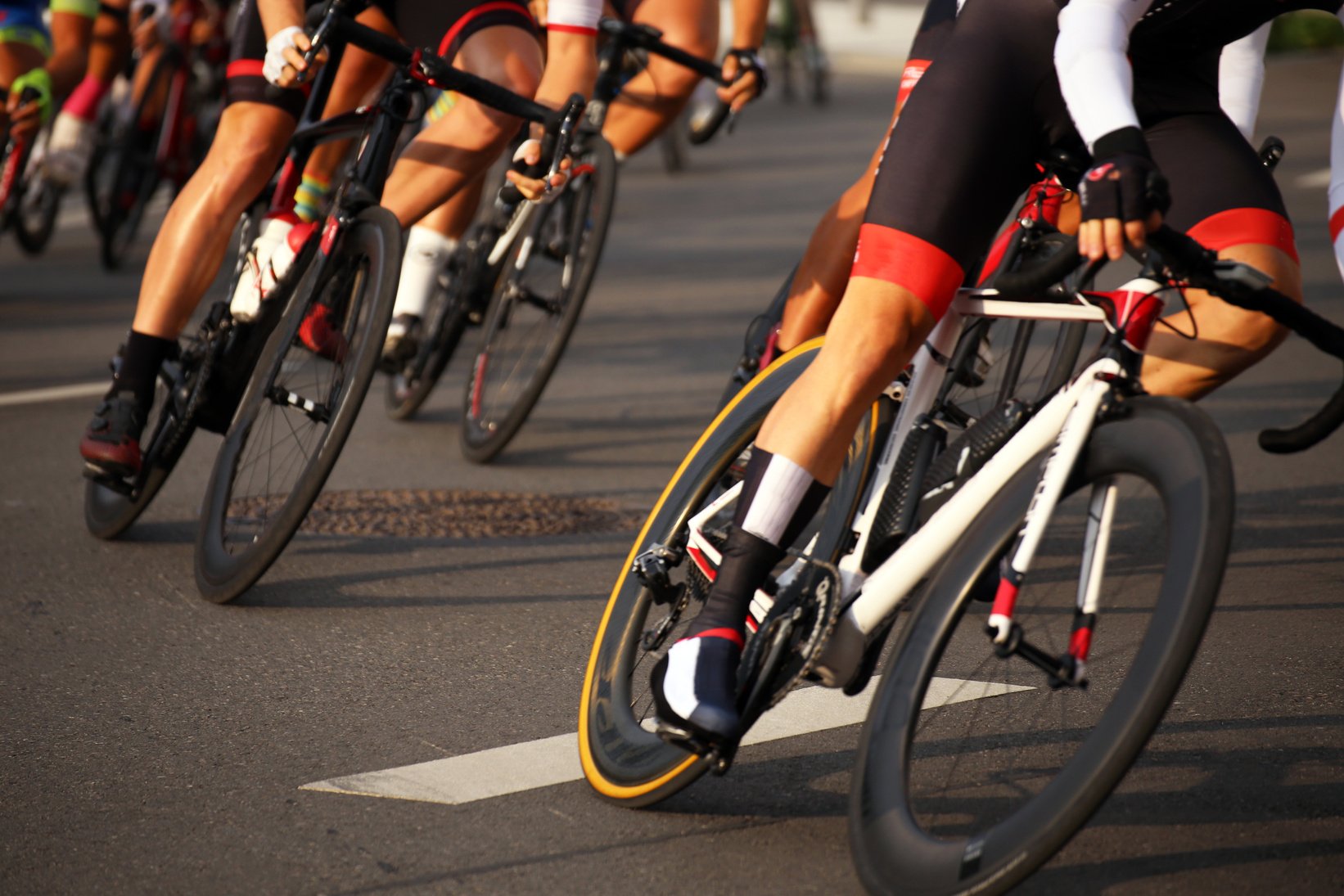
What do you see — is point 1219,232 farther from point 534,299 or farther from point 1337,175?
point 534,299

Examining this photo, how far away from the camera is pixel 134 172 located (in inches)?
386

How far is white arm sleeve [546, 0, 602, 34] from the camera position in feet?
15.3

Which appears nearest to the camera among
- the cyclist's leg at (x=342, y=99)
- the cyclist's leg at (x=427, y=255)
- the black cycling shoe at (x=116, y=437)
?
the black cycling shoe at (x=116, y=437)

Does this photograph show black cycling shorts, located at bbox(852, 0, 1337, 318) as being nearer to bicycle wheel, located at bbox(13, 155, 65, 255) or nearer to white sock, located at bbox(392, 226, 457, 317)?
white sock, located at bbox(392, 226, 457, 317)

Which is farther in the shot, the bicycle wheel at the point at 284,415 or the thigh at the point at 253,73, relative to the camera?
the thigh at the point at 253,73

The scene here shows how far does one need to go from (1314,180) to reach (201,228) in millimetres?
11622

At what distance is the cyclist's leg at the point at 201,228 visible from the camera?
447 centimetres

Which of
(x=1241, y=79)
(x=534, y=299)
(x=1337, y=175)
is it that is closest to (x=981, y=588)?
(x=1337, y=175)

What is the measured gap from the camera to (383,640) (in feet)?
12.9

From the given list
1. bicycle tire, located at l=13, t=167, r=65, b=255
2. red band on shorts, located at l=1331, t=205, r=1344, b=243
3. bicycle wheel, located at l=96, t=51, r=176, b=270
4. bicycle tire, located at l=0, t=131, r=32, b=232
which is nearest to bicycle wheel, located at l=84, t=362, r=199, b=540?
red band on shorts, located at l=1331, t=205, r=1344, b=243

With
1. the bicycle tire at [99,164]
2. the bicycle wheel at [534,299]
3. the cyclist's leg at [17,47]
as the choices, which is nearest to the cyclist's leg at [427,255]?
the bicycle wheel at [534,299]

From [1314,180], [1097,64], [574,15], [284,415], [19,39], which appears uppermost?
[1097,64]

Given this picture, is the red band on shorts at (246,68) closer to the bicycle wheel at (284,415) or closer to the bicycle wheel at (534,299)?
the bicycle wheel at (284,415)

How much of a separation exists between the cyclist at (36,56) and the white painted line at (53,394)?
116cm
